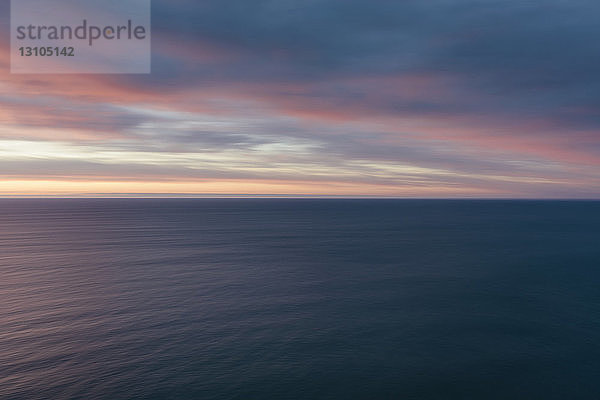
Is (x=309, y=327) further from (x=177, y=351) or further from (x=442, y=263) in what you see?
(x=442, y=263)

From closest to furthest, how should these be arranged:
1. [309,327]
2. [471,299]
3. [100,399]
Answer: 1. [100,399]
2. [309,327]
3. [471,299]

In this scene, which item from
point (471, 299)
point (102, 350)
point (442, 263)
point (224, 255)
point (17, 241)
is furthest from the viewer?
point (17, 241)

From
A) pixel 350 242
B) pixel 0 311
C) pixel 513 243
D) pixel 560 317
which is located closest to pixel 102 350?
pixel 0 311

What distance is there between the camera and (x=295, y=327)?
155ft

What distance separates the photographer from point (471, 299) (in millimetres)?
60812

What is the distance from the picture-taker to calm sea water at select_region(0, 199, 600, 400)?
33469 millimetres

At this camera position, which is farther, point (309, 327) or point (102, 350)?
point (309, 327)

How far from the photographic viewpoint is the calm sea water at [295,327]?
33.5 m

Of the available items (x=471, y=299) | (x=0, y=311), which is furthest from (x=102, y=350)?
(x=471, y=299)

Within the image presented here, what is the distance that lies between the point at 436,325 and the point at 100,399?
41.8m

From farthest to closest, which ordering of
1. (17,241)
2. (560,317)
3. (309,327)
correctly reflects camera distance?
(17,241)
(560,317)
(309,327)

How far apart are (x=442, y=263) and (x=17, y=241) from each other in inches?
5549

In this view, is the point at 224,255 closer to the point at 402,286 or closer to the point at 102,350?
the point at 402,286

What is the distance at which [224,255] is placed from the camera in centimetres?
9850
